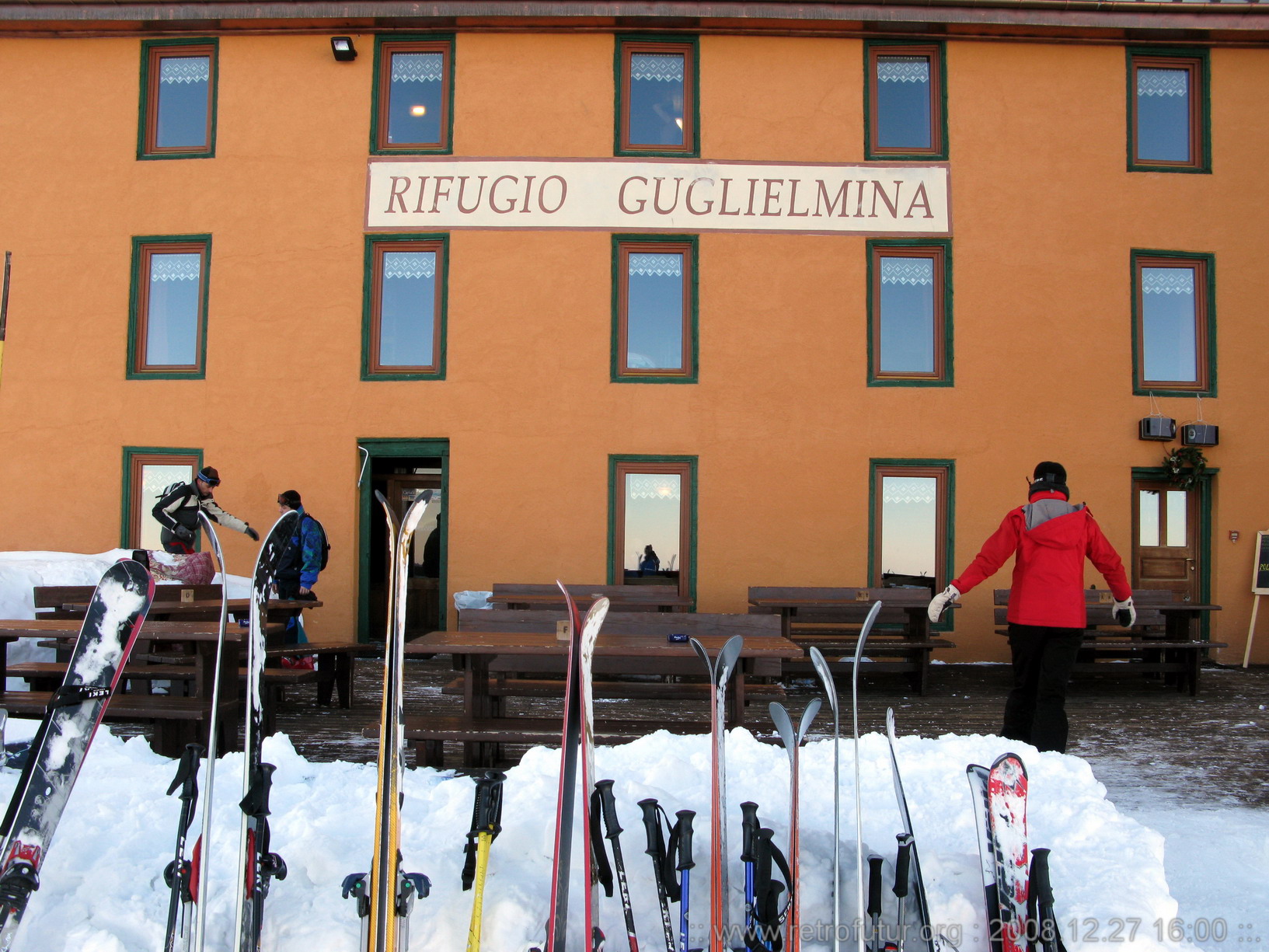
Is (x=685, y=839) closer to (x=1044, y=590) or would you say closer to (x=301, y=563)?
(x=1044, y=590)

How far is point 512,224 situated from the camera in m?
9.93

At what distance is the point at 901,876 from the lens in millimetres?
2594

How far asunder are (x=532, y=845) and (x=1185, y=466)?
9.05m

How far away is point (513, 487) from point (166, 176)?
4.90 metres

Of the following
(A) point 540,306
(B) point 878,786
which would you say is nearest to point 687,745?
(B) point 878,786

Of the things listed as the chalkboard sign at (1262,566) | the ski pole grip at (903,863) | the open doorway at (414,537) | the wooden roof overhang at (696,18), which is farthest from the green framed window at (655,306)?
the ski pole grip at (903,863)

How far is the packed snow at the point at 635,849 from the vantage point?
2.58 m

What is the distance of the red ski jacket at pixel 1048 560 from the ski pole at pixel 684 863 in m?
2.74

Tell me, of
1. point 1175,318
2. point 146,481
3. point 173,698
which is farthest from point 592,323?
point 1175,318

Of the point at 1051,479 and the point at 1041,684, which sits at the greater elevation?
the point at 1051,479

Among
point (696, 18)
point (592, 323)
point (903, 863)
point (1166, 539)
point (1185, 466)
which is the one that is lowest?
point (903, 863)

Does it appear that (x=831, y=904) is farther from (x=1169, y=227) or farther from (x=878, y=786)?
(x=1169, y=227)

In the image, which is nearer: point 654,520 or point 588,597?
point 588,597

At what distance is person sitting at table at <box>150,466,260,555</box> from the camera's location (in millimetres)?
7539
